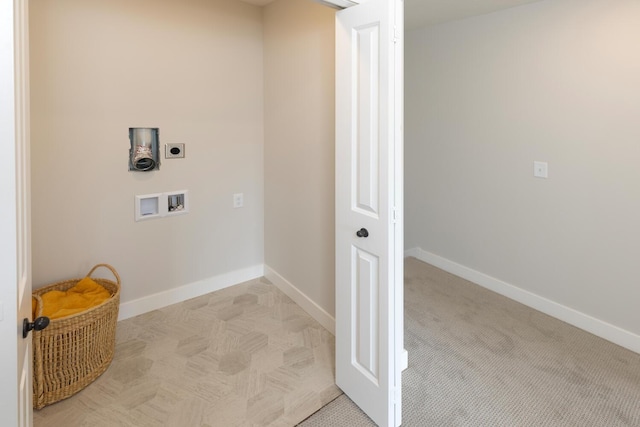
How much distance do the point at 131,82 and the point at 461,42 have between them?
2663mm

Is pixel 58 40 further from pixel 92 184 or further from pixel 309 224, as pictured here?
pixel 309 224

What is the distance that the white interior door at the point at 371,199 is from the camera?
1.59 meters

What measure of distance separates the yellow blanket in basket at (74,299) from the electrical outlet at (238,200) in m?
1.20

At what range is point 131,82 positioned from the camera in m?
2.56

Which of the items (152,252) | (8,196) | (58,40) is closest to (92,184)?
(152,252)

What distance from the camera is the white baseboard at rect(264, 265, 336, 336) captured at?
260 cm

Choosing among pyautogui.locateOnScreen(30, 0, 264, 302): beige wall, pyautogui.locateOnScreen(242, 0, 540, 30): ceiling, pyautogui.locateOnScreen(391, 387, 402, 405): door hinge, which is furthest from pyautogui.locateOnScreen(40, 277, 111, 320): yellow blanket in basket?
pyautogui.locateOnScreen(242, 0, 540, 30): ceiling

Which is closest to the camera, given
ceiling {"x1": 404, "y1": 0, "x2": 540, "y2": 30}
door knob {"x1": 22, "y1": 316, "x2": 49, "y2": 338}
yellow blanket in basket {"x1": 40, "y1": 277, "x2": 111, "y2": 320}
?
door knob {"x1": 22, "y1": 316, "x2": 49, "y2": 338}

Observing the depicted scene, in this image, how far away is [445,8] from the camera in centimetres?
288

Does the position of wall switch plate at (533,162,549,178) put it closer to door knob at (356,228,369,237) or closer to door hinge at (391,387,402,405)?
door knob at (356,228,369,237)

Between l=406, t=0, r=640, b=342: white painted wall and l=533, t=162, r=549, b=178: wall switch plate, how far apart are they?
0.13 feet

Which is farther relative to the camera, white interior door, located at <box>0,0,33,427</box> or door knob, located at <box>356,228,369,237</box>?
door knob, located at <box>356,228,369,237</box>

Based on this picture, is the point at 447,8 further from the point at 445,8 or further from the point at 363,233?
the point at 363,233

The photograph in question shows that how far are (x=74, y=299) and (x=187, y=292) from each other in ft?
3.07
